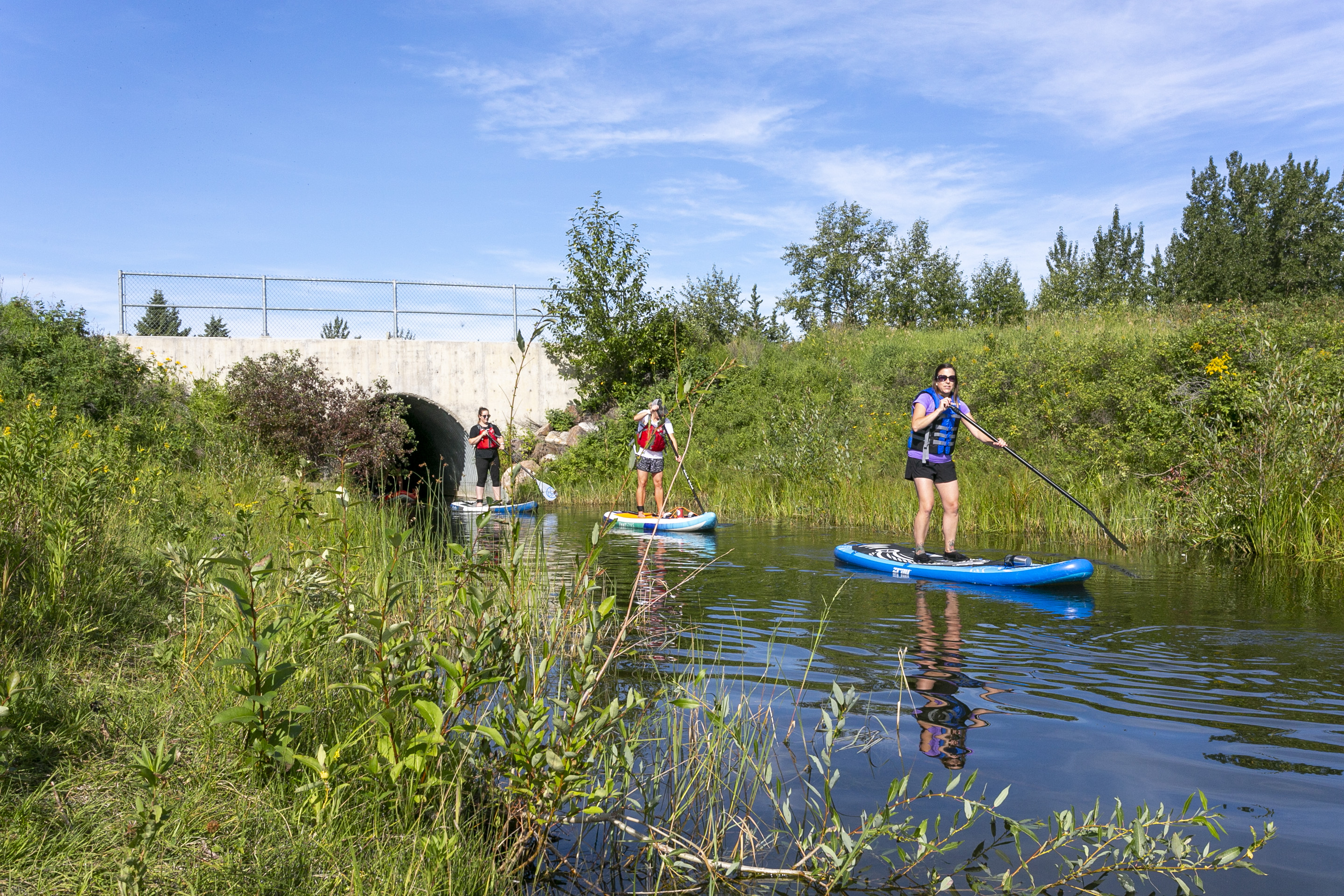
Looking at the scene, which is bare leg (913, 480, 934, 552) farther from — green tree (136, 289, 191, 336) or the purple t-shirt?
green tree (136, 289, 191, 336)

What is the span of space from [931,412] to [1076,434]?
6.22 m

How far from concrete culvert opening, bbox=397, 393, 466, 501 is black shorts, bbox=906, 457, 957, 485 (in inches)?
→ 548

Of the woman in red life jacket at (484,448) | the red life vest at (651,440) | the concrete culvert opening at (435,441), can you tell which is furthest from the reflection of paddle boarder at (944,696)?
the concrete culvert opening at (435,441)

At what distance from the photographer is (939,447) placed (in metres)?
8.90

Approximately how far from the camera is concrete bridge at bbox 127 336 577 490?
20.1 metres

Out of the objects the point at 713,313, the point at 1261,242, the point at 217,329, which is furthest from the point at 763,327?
the point at 1261,242

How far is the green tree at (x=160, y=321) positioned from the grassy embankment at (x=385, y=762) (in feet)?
59.9

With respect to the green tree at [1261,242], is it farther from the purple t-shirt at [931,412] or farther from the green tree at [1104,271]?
the purple t-shirt at [931,412]

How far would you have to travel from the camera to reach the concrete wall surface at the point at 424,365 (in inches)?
797

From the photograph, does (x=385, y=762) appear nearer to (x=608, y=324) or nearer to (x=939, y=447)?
(x=939, y=447)

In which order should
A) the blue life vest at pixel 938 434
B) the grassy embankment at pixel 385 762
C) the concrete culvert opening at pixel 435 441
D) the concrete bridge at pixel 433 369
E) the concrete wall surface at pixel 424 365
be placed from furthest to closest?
the concrete culvert opening at pixel 435 441, the concrete wall surface at pixel 424 365, the concrete bridge at pixel 433 369, the blue life vest at pixel 938 434, the grassy embankment at pixel 385 762

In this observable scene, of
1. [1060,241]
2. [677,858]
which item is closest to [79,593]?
[677,858]

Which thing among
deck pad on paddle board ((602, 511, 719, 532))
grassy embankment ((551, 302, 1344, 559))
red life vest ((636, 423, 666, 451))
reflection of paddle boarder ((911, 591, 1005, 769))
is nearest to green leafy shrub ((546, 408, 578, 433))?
grassy embankment ((551, 302, 1344, 559))

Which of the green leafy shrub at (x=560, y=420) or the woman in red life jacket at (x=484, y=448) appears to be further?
the green leafy shrub at (x=560, y=420)
